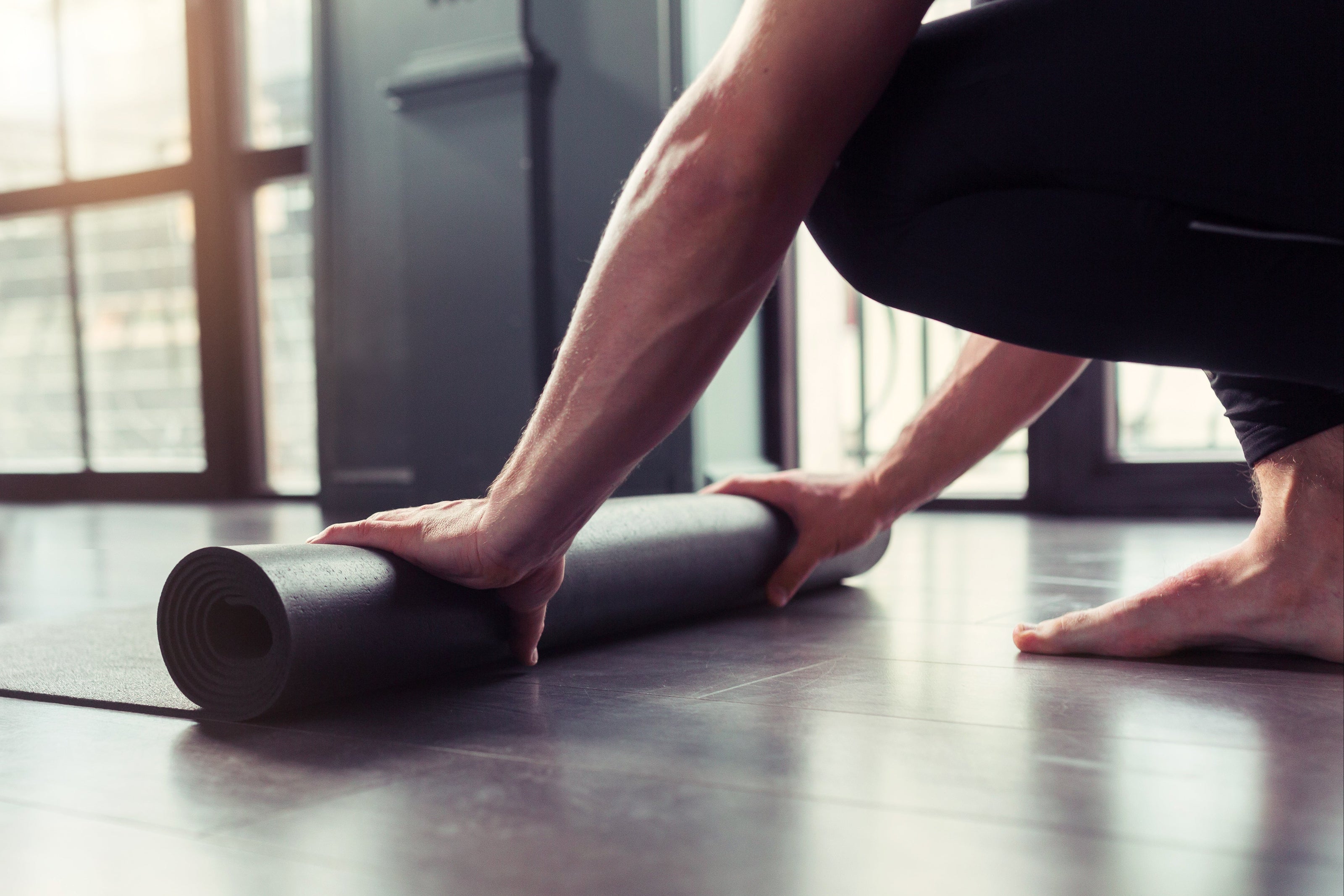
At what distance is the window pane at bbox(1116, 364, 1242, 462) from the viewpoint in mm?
3355

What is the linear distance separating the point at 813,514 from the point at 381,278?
2594 millimetres

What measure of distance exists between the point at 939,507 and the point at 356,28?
2344 mm

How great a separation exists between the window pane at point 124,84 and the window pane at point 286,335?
21.4 inches

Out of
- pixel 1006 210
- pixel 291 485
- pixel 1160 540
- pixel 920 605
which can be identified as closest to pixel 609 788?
pixel 1006 210

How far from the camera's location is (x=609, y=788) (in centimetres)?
76

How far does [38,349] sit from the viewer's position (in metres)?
5.61

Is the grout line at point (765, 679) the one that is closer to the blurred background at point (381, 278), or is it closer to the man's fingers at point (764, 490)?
the man's fingers at point (764, 490)

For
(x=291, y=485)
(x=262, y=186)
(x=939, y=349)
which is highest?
(x=262, y=186)

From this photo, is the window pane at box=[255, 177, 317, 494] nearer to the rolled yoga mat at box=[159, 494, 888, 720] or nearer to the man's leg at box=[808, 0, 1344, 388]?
the rolled yoga mat at box=[159, 494, 888, 720]

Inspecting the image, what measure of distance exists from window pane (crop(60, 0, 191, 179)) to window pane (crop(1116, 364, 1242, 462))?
3.94m

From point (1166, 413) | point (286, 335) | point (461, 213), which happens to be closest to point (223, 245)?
point (286, 335)

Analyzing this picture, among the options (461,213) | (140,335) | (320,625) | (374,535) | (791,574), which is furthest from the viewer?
(140,335)

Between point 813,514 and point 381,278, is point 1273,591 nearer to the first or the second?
point 813,514

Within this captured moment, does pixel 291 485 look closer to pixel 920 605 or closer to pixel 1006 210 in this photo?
pixel 920 605
